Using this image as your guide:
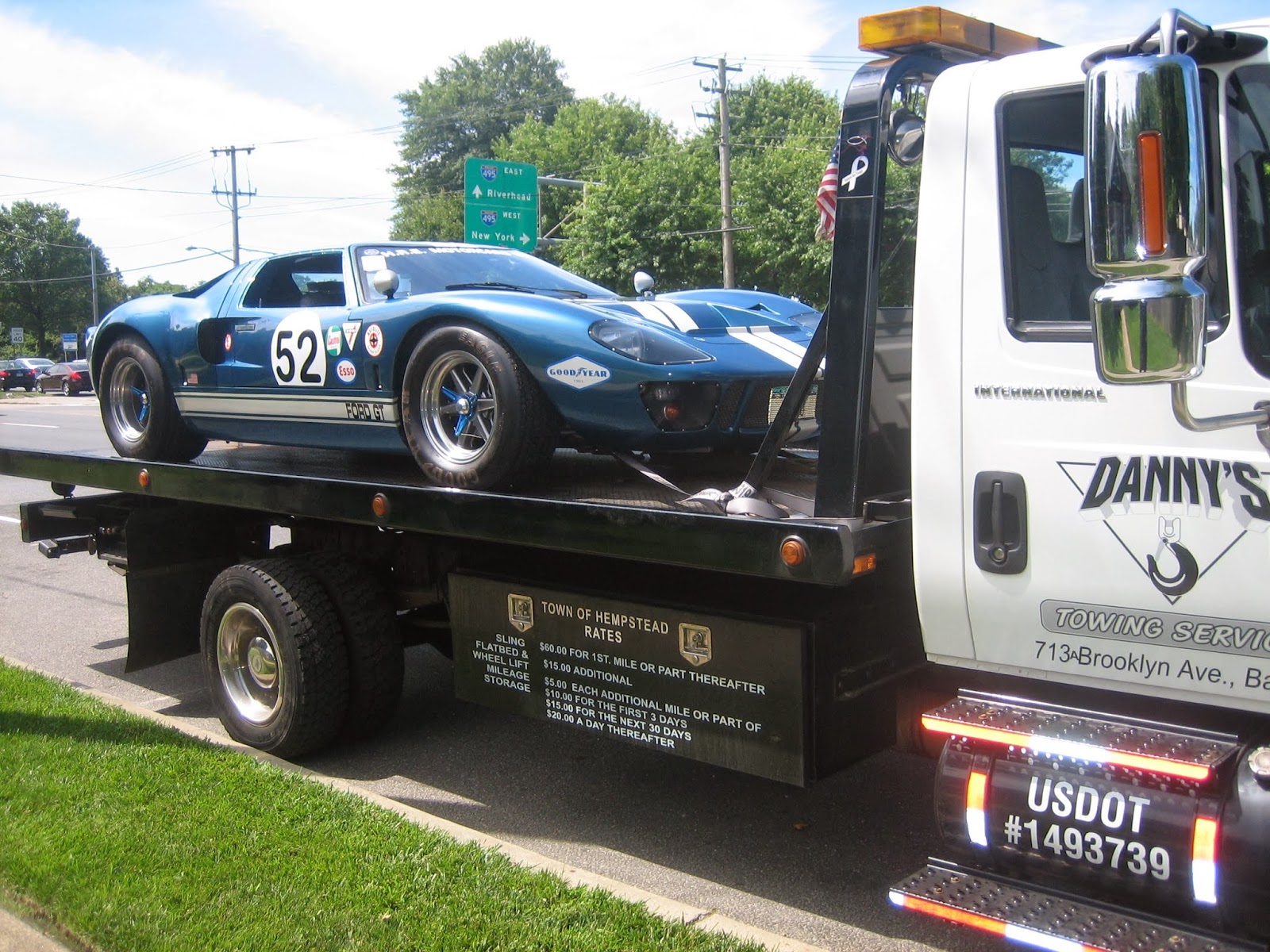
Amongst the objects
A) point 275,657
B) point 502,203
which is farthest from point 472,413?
point 502,203

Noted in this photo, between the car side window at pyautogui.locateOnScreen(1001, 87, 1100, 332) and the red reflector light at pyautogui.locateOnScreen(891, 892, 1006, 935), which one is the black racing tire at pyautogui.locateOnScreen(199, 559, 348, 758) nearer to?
the red reflector light at pyautogui.locateOnScreen(891, 892, 1006, 935)

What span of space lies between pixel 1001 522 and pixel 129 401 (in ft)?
14.6

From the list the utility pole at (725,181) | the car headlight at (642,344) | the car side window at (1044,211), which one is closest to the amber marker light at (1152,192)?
the car side window at (1044,211)

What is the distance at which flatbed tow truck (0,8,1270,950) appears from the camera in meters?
2.53

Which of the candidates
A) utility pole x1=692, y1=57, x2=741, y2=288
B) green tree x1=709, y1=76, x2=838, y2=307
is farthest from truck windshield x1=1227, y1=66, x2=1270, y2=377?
utility pole x1=692, y1=57, x2=741, y2=288

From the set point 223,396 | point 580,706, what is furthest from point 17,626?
point 580,706

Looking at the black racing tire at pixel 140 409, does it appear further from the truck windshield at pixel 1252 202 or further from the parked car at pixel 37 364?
the parked car at pixel 37 364

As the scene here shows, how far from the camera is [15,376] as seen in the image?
161ft

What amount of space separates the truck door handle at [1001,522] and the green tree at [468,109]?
70718mm

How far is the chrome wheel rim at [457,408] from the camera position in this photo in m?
4.11

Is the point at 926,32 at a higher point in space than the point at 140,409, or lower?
higher

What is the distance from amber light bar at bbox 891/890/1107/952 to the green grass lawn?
555 millimetres

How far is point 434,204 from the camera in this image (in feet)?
210

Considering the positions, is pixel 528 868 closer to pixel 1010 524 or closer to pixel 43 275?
pixel 1010 524
